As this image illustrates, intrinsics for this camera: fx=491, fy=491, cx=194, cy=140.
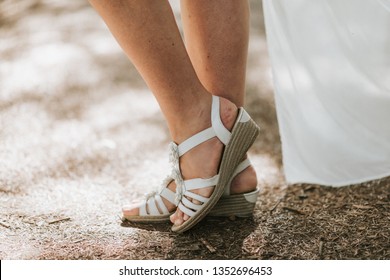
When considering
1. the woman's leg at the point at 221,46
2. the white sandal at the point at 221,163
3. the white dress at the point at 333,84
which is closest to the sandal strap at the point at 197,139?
the white sandal at the point at 221,163

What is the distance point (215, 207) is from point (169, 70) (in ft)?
1.22

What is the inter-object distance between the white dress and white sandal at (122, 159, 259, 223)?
0.25m

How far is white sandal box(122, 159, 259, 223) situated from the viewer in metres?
1.18

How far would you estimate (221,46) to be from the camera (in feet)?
3.70

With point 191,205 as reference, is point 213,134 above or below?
above

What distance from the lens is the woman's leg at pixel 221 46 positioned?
1.11m

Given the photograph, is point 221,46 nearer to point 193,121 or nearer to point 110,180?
point 193,121

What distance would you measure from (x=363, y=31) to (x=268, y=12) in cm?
25

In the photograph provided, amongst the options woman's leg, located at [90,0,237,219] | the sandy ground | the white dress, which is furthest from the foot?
the white dress

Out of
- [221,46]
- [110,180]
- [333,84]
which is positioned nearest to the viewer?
[221,46]

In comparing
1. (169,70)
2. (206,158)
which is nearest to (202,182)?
(206,158)
